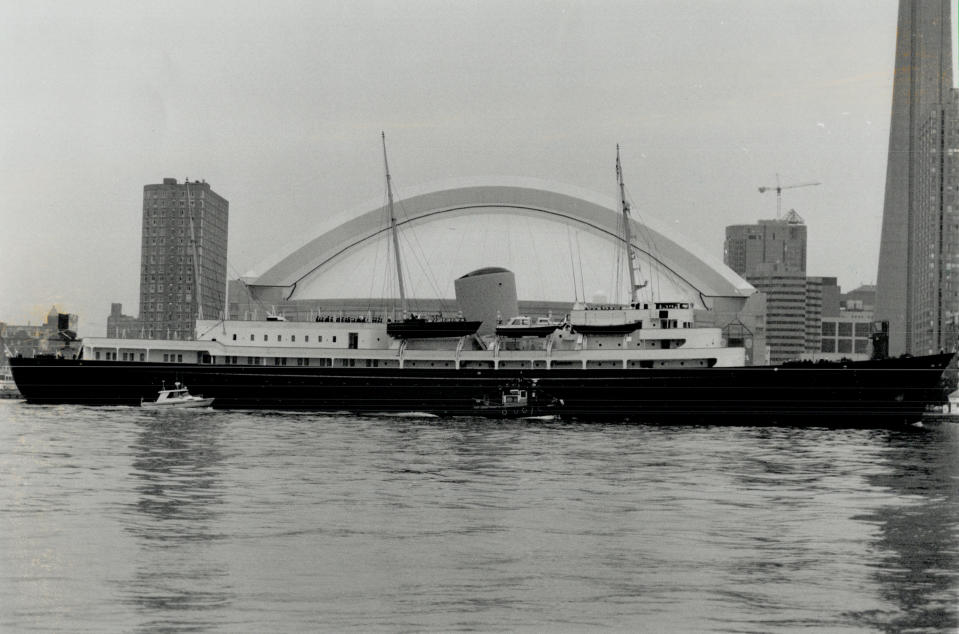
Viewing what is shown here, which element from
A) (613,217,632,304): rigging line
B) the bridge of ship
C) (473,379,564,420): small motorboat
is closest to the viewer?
(473,379,564,420): small motorboat

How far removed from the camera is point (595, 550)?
18.7m

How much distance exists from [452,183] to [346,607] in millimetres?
73064

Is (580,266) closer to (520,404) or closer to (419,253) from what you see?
(419,253)

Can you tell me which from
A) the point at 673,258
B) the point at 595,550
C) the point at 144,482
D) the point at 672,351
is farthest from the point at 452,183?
the point at 595,550

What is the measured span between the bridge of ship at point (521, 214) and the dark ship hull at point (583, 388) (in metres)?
18.7

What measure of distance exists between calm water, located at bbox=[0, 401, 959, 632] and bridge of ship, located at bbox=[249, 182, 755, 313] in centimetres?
4449

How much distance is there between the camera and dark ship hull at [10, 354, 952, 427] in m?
57.3

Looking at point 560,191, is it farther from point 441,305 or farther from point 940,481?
point 940,481

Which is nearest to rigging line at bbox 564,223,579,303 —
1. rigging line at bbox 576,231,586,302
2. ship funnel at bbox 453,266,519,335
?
rigging line at bbox 576,231,586,302

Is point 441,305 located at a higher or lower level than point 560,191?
lower

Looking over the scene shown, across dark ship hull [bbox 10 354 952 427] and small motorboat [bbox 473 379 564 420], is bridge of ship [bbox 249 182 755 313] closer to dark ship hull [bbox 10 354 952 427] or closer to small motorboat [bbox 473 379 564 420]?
dark ship hull [bbox 10 354 952 427]

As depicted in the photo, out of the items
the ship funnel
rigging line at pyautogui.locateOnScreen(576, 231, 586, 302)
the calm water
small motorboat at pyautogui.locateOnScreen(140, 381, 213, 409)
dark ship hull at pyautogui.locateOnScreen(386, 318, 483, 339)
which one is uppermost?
rigging line at pyautogui.locateOnScreen(576, 231, 586, 302)

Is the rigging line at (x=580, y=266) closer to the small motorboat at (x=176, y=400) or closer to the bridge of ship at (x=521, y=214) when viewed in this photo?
the bridge of ship at (x=521, y=214)

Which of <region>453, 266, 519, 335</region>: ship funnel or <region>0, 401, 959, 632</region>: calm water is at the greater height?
<region>453, 266, 519, 335</region>: ship funnel
